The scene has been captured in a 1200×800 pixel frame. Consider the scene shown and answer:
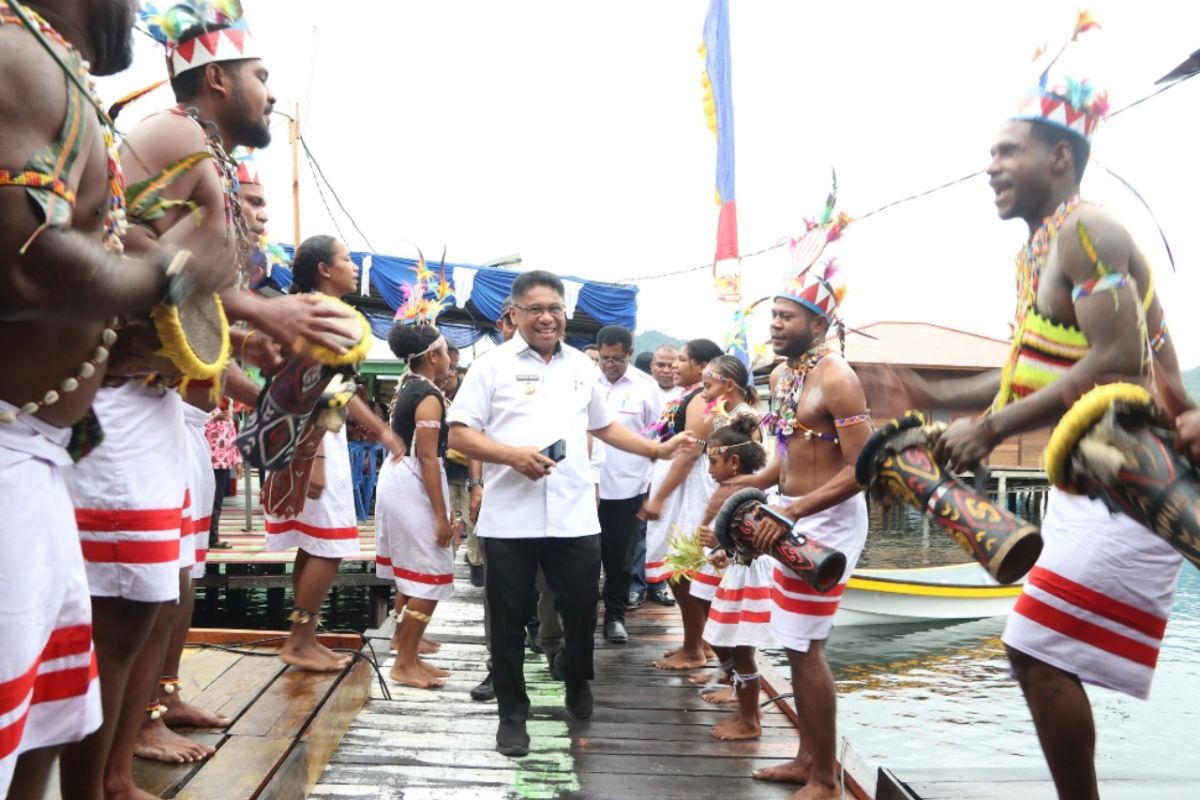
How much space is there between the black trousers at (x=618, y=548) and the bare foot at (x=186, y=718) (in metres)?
3.40

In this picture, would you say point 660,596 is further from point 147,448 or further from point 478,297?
point 478,297

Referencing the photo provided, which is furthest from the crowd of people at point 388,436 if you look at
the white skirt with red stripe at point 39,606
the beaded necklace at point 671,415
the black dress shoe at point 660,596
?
the black dress shoe at point 660,596

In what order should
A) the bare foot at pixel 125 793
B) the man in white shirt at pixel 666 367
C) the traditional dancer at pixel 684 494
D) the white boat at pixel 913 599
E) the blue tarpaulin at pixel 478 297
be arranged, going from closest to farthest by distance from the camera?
the bare foot at pixel 125 793 < the traditional dancer at pixel 684 494 < the man in white shirt at pixel 666 367 < the white boat at pixel 913 599 < the blue tarpaulin at pixel 478 297

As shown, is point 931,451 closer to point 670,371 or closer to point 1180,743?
point 670,371

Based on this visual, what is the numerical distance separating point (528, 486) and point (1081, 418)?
8.46 ft

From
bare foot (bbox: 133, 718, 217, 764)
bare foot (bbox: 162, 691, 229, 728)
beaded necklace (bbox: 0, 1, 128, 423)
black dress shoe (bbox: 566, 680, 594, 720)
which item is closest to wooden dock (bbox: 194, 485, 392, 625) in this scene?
black dress shoe (bbox: 566, 680, 594, 720)

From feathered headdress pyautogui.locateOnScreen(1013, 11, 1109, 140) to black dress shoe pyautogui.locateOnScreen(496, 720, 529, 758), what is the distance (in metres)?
3.25

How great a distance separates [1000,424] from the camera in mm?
2590

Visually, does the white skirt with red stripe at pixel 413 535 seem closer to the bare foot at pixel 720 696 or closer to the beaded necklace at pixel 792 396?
the bare foot at pixel 720 696

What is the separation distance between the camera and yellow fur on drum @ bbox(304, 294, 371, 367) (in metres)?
2.23

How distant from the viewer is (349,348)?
228 centimetres

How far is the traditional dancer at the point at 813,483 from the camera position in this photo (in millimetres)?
3758

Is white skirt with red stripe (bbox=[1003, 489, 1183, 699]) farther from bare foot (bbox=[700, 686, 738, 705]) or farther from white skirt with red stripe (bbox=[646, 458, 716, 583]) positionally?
white skirt with red stripe (bbox=[646, 458, 716, 583])

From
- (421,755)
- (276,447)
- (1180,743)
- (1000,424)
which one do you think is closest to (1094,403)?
(1000,424)
